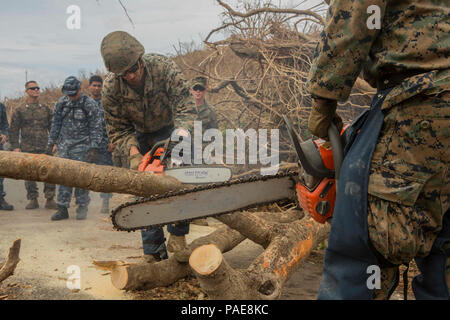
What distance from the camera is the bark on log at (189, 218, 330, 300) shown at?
208 centimetres

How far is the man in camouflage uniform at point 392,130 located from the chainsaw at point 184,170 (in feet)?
3.74

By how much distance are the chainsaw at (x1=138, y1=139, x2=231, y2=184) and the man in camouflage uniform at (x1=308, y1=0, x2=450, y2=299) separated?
44.9 inches

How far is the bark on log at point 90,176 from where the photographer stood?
92.1 inches

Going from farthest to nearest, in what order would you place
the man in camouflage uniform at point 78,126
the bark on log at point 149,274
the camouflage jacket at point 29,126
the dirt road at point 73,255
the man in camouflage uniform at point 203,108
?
the man in camouflage uniform at point 203,108, the camouflage jacket at point 29,126, the man in camouflage uniform at point 78,126, the dirt road at point 73,255, the bark on log at point 149,274

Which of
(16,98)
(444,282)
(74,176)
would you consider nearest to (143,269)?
(74,176)

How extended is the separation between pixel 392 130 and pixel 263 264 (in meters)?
1.51

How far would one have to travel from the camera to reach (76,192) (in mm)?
5973

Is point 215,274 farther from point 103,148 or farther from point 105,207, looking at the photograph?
point 103,148

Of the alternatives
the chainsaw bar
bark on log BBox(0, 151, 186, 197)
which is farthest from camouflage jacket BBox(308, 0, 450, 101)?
bark on log BBox(0, 151, 186, 197)

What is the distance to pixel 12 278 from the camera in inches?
122

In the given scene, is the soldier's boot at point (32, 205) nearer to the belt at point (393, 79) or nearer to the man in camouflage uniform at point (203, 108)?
the man in camouflage uniform at point (203, 108)

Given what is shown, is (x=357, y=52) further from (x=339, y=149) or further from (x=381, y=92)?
(x=339, y=149)

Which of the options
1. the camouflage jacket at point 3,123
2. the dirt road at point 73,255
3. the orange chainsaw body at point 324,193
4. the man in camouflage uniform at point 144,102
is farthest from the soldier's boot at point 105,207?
the orange chainsaw body at point 324,193

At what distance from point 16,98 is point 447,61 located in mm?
17680
